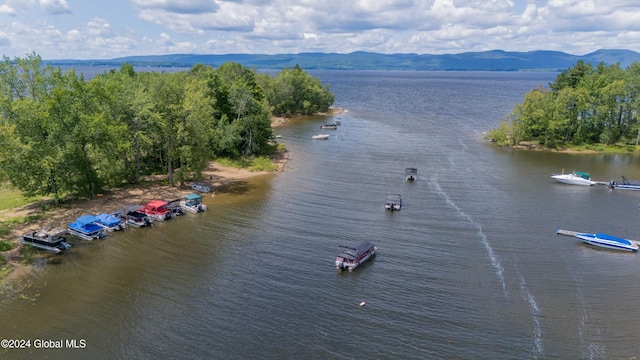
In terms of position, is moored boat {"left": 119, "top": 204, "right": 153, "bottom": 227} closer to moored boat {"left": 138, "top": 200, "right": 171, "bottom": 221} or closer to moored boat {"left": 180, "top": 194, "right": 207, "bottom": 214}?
moored boat {"left": 138, "top": 200, "right": 171, "bottom": 221}

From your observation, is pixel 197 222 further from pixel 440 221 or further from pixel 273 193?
pixel 440 221

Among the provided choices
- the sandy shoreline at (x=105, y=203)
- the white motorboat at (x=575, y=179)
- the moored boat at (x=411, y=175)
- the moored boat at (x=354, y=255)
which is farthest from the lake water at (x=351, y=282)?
the sandy shoreline at (x=105, y=203)

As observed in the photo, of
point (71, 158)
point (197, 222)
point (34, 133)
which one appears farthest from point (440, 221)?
point (34, 133)

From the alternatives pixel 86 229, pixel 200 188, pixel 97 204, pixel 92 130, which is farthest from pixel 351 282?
pixel 92 130

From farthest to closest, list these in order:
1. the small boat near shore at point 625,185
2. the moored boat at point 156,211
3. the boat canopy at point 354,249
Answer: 1. the small boat near shore at point 625,185
2. the moored boat at point 156,211
3. the boat canopy at point 354,249

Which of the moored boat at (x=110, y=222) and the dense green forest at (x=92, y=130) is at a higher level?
the dense green forest at (x=92, y=130)

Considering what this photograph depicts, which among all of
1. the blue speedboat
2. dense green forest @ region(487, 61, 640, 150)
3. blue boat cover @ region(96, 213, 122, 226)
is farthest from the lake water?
dense green forest @ region(487, 61, 640, 150)

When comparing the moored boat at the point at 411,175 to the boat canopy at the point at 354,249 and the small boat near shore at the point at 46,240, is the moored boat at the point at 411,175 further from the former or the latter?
the small boat near shore at the point at 46,240
